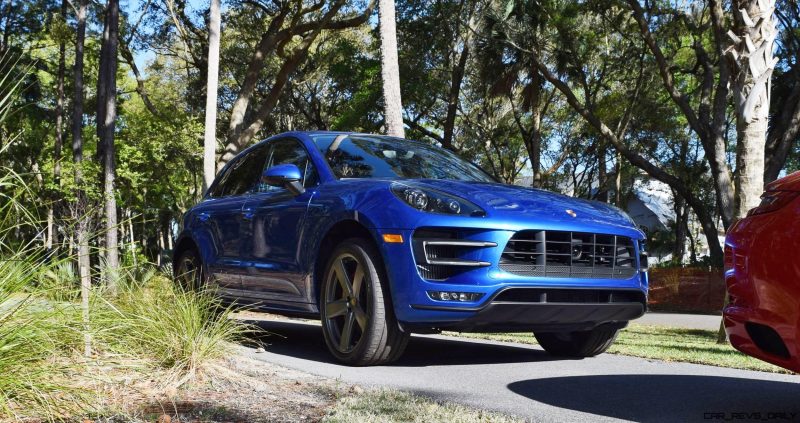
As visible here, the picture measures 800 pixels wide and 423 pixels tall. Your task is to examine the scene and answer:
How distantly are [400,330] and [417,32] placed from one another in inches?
927

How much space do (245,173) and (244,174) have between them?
2cm

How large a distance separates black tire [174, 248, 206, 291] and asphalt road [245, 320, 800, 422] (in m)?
1.03

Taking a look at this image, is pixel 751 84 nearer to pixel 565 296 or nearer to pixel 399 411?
pixel 565 296

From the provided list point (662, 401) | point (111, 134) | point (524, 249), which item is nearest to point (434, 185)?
point (524, 249)

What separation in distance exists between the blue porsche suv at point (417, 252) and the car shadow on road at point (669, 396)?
46cm

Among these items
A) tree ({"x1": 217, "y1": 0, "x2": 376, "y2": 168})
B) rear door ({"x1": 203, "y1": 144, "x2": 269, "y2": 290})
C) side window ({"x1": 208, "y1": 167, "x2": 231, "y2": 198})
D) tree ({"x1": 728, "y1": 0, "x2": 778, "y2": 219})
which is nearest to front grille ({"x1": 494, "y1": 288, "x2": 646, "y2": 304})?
rear door ({"x1": 203, "y1": 144, "x2": 269, "y2": 290})

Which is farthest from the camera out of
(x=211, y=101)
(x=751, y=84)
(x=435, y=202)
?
(x=211, y=101)

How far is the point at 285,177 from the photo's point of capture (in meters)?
6.24

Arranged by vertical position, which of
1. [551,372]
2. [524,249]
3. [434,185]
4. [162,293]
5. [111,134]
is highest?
[111,134]

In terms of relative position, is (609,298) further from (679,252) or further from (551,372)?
(679,252)

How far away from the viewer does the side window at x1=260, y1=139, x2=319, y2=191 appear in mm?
6637

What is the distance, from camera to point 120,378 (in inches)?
175

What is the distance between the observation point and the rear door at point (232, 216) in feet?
23.9

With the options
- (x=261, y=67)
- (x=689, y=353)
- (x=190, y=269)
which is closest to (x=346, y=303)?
(x=190, y=269)
